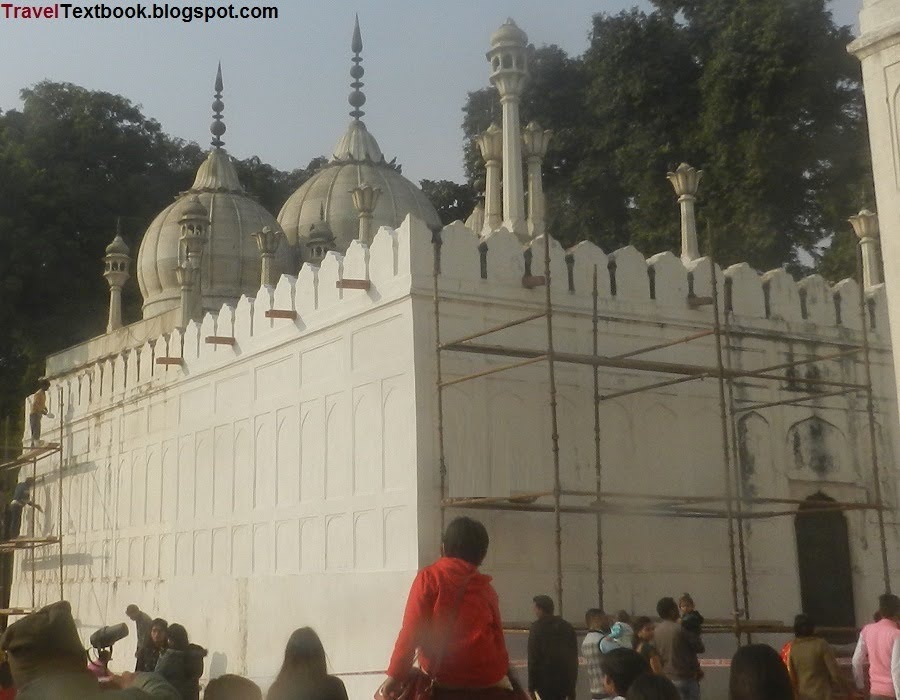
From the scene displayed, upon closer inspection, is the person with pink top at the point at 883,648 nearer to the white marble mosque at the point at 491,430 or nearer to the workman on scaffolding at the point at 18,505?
the white marble mosque at the point at 491,430

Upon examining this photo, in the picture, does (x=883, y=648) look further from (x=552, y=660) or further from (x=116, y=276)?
(x=116, y=276)

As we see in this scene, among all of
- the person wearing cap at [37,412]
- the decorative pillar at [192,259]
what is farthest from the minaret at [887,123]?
the person wearing cap at [37,412]

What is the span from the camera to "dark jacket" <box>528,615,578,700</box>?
835 centimetres

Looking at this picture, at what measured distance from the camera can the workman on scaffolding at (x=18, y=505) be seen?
22234 millimetres

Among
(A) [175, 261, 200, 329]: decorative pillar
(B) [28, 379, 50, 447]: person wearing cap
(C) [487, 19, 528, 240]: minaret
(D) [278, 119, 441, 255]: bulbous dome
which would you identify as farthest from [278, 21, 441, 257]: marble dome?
(C) [487, 19, 528, 240]: minaret

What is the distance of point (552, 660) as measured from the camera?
8.39 metres

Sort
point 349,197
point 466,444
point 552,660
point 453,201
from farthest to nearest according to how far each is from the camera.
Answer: point 453,201, point 349,197, point 466,444, point 552,660

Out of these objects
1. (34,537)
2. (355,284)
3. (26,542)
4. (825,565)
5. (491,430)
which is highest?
(355,284)

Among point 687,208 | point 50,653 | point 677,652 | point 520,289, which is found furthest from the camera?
point 687,208

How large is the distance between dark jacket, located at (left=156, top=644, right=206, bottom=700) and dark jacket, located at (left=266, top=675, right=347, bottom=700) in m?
2.87

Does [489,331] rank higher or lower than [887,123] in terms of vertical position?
lower

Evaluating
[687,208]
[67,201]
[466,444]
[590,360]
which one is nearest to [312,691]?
[590,360]

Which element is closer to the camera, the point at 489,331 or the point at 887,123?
the point at 887,123

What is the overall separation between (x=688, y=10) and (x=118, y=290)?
1661 cm
